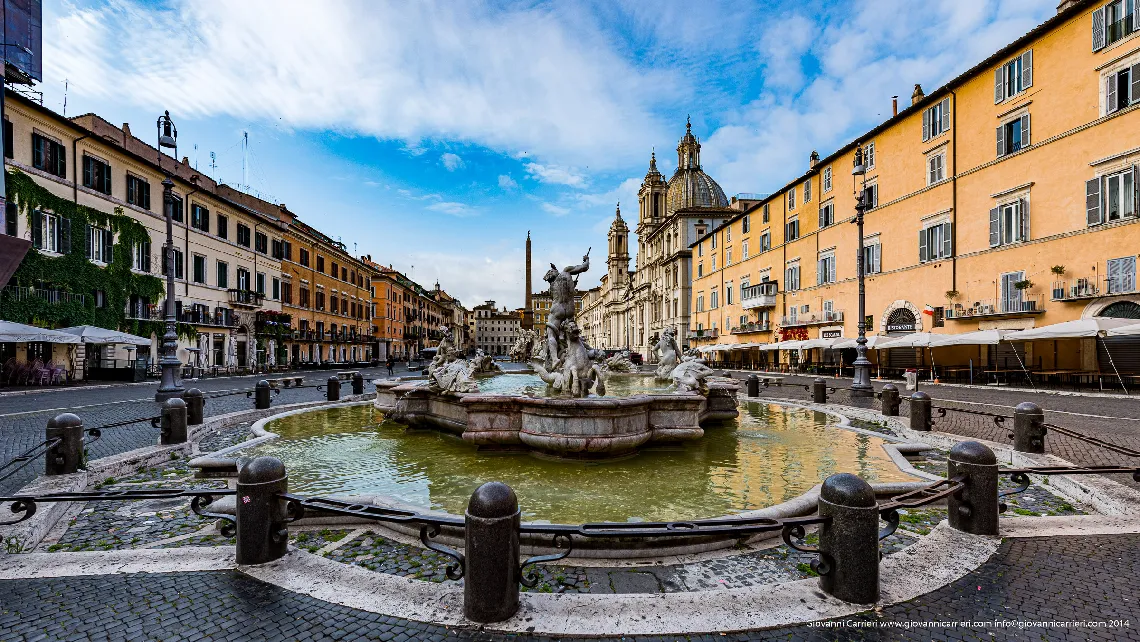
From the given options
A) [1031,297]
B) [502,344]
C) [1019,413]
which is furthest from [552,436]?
[502,344]

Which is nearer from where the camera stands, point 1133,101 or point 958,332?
point 1133,101

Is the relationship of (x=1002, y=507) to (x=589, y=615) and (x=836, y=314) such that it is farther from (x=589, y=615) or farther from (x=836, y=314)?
(x=836, y=314)

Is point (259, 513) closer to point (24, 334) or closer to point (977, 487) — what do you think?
point (977, 487)

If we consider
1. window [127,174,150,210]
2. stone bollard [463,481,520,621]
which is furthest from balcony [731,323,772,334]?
window [127,174,150,210]

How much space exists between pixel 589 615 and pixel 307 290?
156ft

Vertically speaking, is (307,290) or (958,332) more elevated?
(307,290)

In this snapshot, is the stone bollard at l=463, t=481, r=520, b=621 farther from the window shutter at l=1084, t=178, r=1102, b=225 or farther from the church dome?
the church dome

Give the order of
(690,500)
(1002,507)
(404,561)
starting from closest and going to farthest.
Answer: (404,561) → (1002,507) → (690,500)

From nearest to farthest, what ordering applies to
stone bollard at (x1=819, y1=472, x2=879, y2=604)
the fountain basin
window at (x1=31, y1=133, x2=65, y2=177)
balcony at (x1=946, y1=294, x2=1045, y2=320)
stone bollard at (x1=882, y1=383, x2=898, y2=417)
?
stone bollard at (x1=819, y1=472, x2=879, y2=604) < the fountain basin < stone bollard at (x1=882, y1=383, x2=898, y2=417) < balcony at (x1=946, y1=294, x2=1045, y2=320) < window at (x1=31, y1=133, x2=65, y2=177)

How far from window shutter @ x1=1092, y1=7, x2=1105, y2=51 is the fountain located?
2363 cm

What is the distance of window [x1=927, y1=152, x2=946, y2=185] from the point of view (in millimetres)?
26266

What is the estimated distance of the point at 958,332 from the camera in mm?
24797

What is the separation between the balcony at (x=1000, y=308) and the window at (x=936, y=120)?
9577 mm

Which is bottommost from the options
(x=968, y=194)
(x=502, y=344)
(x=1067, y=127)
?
(x=502, y=344)
